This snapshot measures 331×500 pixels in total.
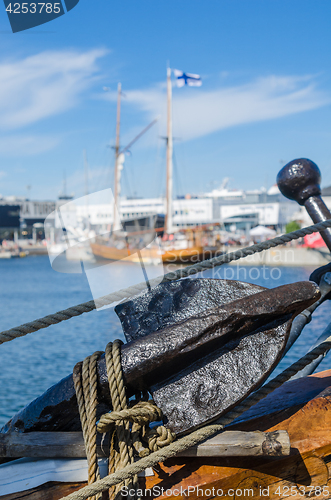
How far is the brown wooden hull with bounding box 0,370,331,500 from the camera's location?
1.41 metres

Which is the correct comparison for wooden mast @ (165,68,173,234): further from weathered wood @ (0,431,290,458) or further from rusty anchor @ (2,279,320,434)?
weathered wood @ (0,431,290,458)

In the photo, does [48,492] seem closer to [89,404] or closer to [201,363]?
[89,404]

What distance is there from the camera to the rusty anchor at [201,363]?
1.44 meters

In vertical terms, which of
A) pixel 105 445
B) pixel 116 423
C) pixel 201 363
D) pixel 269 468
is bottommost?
pixel 269 468

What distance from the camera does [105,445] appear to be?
1.47 metres

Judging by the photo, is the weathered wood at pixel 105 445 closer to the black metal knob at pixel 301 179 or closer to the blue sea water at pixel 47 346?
the blue sea water at pixel 47 346

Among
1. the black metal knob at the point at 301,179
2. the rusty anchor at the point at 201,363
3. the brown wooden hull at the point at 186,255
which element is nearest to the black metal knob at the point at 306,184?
the black metal knob at the point at 301,179

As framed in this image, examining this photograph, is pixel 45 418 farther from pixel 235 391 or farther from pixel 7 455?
pixel 235 391

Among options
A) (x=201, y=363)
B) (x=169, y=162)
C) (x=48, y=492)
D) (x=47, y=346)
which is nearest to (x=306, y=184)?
(x=201, y=363)

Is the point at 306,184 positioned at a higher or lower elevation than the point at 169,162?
lower

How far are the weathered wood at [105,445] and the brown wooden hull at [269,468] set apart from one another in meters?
0.09

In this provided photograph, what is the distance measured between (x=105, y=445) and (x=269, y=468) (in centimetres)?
63

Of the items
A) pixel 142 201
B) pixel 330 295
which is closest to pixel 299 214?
pixel 142 201

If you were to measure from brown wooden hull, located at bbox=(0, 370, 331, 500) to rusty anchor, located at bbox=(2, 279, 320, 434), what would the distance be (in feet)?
0.61
